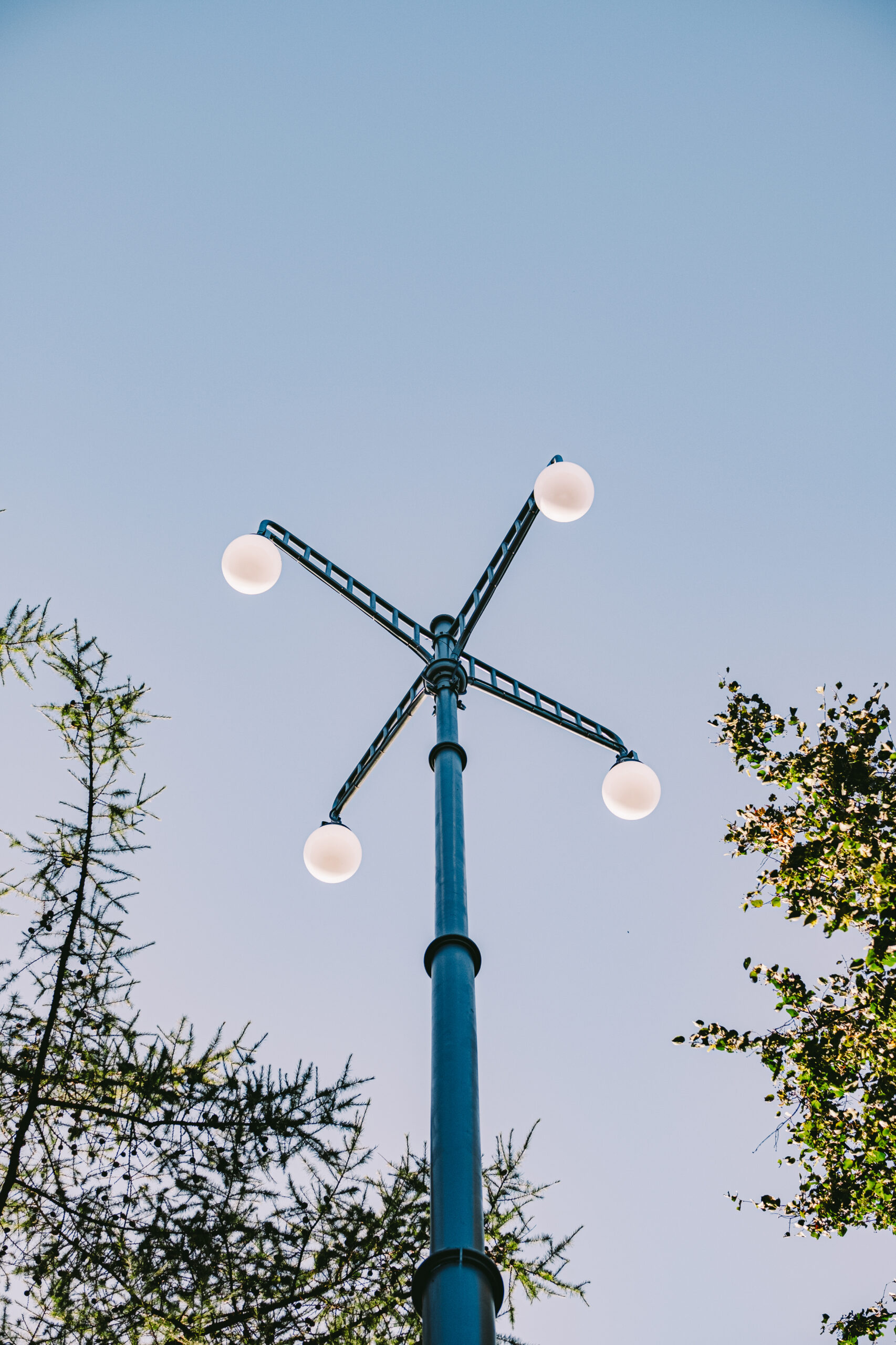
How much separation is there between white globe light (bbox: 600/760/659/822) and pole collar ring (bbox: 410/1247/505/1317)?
3312 mm

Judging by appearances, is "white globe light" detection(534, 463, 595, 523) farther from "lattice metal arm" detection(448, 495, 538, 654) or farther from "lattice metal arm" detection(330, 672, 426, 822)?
"lattice metal arm" detection(330, 672, 426, 822)

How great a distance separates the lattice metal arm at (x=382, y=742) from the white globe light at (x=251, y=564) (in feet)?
4.18

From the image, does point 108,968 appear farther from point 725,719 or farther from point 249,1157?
point 725,719

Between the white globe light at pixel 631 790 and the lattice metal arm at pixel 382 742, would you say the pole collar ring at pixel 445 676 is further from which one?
the white globe light at pixel 631 790

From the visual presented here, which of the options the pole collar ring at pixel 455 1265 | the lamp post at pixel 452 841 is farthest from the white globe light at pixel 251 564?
the pole collar ring at pixel 455 1265

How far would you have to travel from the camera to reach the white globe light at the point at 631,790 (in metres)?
5.64

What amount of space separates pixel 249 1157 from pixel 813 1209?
540cm

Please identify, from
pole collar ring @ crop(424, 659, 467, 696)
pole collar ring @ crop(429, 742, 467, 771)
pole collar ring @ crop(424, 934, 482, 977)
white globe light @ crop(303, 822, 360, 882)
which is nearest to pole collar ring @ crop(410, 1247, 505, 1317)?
pole collar ring @ crop(424, 934, 482, 977)

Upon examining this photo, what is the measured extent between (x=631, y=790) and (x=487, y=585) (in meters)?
1.54

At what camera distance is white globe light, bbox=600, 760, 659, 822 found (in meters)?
5.64

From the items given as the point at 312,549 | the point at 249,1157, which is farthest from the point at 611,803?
the point at 249,1157

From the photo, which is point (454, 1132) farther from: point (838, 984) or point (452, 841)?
point (838, 984)

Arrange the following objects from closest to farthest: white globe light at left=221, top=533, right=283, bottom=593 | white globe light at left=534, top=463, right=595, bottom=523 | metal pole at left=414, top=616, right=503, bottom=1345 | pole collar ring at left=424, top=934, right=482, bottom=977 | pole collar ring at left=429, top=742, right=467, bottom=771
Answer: metal pole at left=414, top=616, right=503, bottom=1345 < pole collar ring at left=424, top=934, right=482, bottom=977 < pole collar ring at left=429, top=742, right=467, bottom=771 < white globe light at left=534, top=463, right=595, bottom=523 < white globe light at left=221, top=533, right=283, bottom=593

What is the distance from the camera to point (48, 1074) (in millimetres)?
4582
